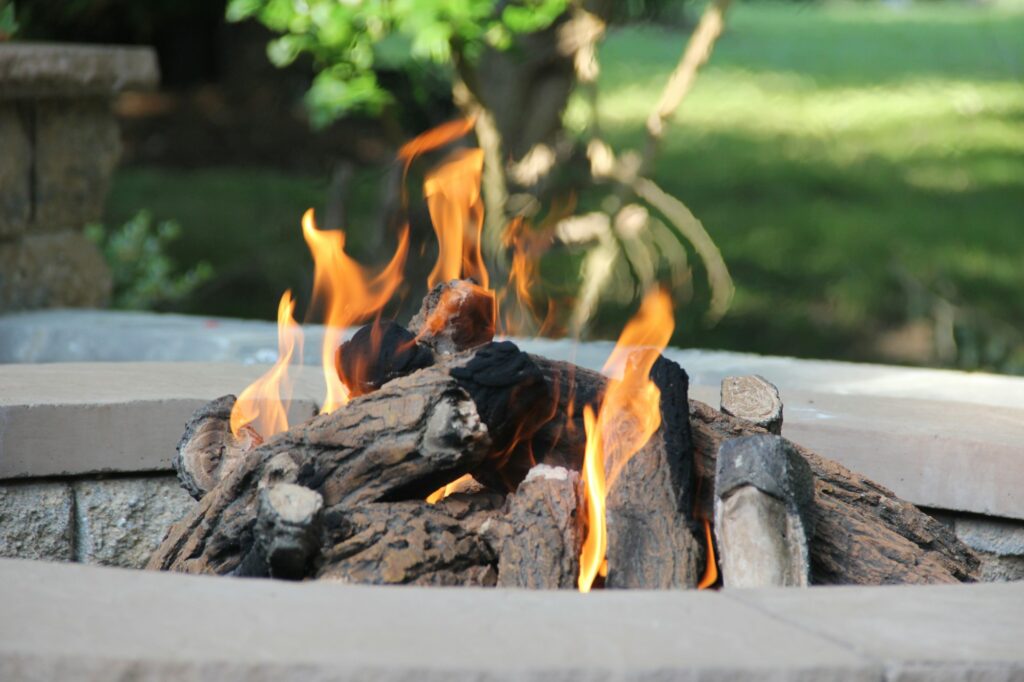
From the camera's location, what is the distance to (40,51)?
13.1ft

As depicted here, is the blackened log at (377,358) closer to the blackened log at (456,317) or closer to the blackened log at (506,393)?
the blackened log at (456,317)

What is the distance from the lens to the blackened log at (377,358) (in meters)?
2.45

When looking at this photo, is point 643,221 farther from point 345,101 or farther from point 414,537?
point 414,537

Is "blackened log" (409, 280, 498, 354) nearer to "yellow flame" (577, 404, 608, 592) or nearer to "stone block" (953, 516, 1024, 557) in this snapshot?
"yellow flame" (577, 404, 608, 592)

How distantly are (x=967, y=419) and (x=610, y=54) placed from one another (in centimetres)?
1383

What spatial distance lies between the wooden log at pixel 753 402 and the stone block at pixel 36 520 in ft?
4.08

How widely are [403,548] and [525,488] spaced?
23 cm

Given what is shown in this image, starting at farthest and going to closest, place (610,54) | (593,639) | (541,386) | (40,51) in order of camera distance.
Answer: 1. (610,54)
2. (40,51)
3. (541,386)
4. (593,639)

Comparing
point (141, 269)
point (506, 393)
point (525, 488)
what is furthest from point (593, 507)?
point (141, 269)

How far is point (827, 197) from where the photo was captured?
382 inches

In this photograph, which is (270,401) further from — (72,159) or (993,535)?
(72,159)

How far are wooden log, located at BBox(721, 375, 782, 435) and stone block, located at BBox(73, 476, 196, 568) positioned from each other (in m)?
1.08

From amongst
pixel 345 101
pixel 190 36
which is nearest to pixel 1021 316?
pixel 345 101

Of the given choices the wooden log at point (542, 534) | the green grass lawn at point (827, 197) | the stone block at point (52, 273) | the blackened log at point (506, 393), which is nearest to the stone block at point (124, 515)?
the blackened log at point (506, 393)
